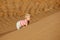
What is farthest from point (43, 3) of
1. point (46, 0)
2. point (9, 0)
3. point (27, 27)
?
point (27, 27)

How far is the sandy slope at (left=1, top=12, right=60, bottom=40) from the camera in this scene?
4.94 feet

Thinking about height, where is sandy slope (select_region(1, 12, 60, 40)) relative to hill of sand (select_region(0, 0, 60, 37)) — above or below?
below

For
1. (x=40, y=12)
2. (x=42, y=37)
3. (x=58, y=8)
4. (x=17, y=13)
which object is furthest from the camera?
(x=58, y=8)

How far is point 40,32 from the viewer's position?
1.63m

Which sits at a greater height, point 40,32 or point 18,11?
point 18,11

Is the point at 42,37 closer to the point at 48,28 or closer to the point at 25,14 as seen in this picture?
the point at 48,28

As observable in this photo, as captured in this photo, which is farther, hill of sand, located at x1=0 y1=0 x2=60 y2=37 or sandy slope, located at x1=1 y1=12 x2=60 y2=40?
hill of sand, located at x1=0 y1=0 x2=60 y2=37

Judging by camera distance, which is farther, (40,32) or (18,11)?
(18,11)

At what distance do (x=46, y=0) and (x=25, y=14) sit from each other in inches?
20.3

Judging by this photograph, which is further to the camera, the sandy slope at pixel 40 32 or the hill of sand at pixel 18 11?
the hill of sand at pixel 18 11

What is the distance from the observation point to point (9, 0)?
1962mm

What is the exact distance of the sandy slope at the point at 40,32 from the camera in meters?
1.51

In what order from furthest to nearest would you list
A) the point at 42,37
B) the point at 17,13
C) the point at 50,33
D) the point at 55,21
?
the point at 17,13, the point at 55,21, the point at 50,33, the point at 42,37

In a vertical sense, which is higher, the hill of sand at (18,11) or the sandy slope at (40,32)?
the hill of sand at (18,11)
